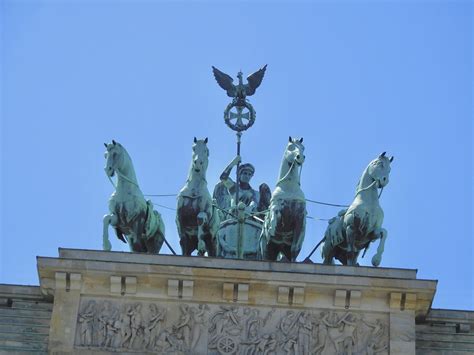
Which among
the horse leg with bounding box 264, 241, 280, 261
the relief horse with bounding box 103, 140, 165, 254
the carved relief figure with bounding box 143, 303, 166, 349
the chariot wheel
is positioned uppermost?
the relief horse with bounding box 103, 140, 165, 254

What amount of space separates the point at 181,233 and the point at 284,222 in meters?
1.74

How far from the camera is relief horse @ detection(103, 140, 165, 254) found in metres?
38.1

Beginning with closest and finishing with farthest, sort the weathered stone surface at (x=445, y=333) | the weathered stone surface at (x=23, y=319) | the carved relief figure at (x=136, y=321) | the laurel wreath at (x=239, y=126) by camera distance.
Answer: the carved relief figure at (x=136, y=321), the weathered stone surface at (x=23, y=319), the weathered stone surface at (x=445, y=333), the laurel wreath at (x=239, y=126)

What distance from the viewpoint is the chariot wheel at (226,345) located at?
3625 centimetres

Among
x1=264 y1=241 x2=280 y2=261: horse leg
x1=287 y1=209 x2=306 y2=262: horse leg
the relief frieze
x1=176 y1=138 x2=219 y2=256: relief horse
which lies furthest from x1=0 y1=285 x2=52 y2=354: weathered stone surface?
x1=287 y1=209 x2=306 y2=262: horse leg

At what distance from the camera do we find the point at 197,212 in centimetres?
3803

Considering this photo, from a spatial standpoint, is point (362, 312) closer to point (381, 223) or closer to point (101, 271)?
point (381, 223)

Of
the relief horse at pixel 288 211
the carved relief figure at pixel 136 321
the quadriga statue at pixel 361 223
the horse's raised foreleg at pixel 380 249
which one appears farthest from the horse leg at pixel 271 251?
the carved relief figure at pixel 136 321

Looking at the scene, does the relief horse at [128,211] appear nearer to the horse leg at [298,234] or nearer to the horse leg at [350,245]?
the horse leg at [298,234]

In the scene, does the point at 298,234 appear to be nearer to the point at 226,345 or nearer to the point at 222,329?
the point at 222,329

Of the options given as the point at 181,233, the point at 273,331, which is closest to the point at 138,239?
the point at 181,233

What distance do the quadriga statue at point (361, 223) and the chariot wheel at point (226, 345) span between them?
2732 millimetres

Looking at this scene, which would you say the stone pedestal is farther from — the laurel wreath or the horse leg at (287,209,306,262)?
the laurel wreath

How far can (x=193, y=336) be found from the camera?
36.4 meters
